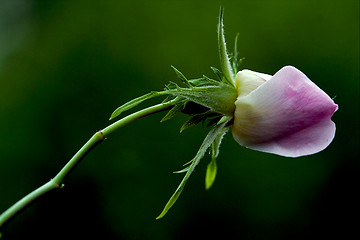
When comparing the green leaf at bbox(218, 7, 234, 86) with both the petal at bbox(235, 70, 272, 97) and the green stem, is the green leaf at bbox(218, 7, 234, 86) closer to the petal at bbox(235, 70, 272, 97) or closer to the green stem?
the petal at bbox(235, 70, 272, 97)

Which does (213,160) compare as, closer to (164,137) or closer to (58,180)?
(58,180)

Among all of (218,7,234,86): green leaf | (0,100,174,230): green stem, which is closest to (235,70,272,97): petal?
(218,7,234,86): green leaf

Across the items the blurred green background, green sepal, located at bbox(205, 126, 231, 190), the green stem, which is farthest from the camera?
the blurred green background

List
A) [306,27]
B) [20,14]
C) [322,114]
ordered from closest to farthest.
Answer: [322,114] → [306,27] → [20,14]

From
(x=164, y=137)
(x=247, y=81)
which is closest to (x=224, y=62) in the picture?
(x=247, y=81)

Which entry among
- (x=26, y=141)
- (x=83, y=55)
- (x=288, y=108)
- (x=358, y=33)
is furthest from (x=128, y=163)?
(x=288, y=108)

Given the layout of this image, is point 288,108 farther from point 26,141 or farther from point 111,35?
point 111,35
